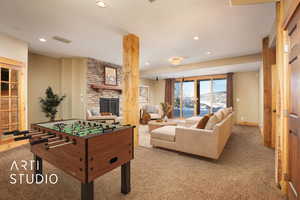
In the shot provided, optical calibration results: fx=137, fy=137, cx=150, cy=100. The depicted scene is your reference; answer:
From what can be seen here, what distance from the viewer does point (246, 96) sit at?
6.18 metres

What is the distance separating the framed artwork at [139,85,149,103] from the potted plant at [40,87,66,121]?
424 cm

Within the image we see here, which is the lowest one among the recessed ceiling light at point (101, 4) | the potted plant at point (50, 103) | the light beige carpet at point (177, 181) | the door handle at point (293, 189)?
the light beige carpet at point (177, 181)

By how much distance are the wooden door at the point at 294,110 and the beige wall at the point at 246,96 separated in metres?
5.32

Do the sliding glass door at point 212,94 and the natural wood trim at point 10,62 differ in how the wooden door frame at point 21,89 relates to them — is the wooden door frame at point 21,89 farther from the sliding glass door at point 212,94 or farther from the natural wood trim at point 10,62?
the sliding glass door at point 212,94

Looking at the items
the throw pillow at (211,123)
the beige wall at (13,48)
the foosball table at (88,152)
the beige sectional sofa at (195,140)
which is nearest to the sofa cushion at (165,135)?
the beige sectional sofa at (195,140)

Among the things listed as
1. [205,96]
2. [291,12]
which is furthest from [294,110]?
[205,96]

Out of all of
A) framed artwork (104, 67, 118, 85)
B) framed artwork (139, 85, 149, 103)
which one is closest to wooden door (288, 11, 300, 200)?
framed artwork (104, 67, 118, 85)

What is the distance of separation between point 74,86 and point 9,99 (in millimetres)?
2034

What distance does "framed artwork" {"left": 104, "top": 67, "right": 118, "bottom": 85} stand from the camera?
5832 mm

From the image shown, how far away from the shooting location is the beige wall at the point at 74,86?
515 centimetres

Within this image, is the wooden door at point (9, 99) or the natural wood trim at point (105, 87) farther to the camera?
the natural wood trim at point (105, 87)

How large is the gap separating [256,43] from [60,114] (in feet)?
22.4

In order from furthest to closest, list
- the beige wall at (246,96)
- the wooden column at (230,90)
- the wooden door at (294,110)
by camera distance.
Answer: the wooden column at (230,90) < the beige wall at (246,96) < the wooden door at (294,110)

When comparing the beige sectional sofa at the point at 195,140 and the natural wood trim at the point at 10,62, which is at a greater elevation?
the natural wood trim at the point at 10,62
